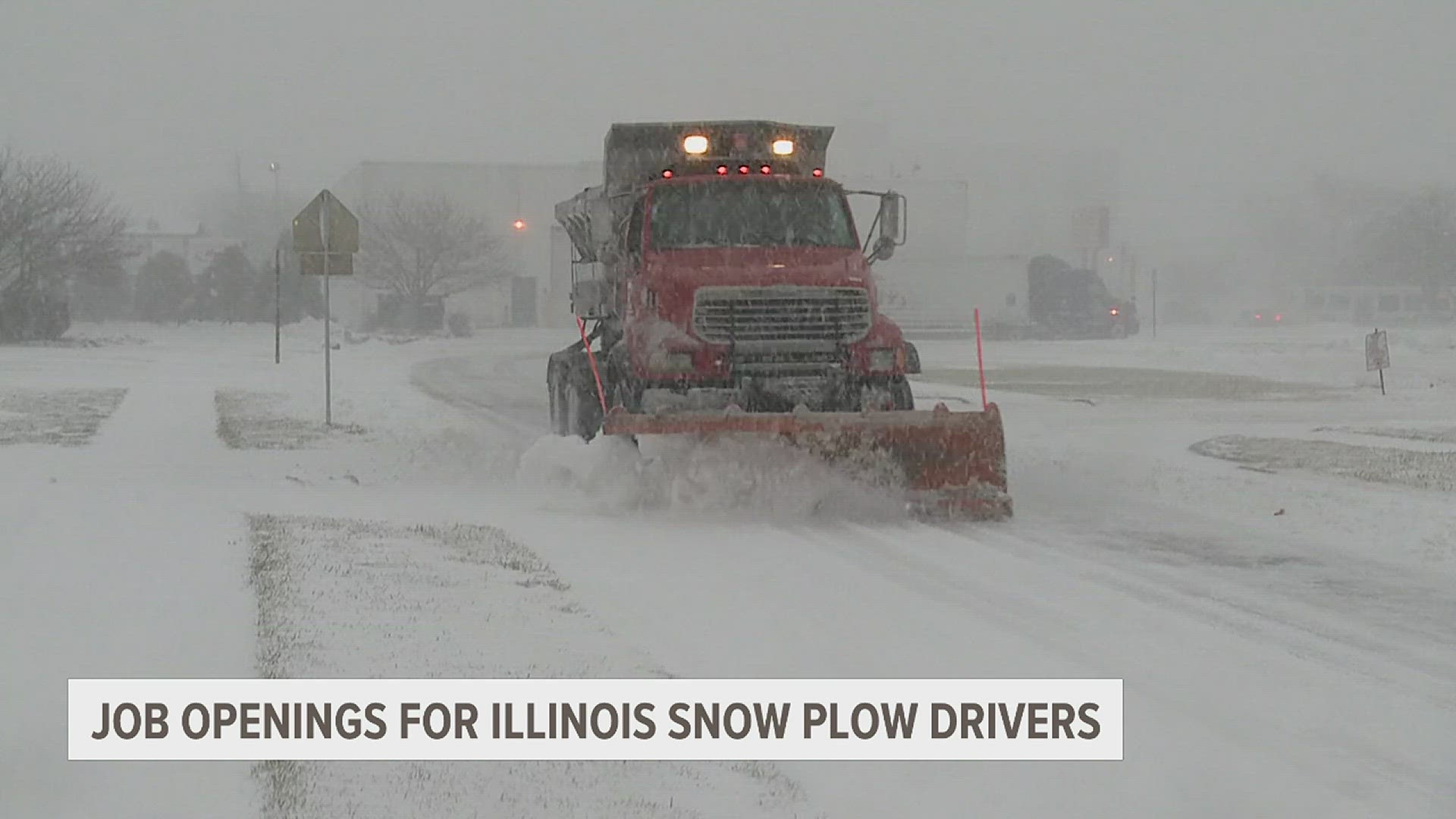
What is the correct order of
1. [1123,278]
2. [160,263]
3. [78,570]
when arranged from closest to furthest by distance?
[78,570] → [160,263] → [1123,278]

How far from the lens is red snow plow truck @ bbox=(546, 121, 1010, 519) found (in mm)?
11312

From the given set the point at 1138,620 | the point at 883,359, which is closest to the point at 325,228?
the point at 883,359

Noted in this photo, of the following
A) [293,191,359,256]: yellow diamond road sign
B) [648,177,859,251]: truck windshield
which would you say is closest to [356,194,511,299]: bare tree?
[293,191,359,256]: yellow diamond road sign

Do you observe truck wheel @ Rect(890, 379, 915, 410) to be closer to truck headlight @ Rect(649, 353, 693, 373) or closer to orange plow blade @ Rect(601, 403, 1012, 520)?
orange plow blade @ Rect(601, 403, 1012, 520)

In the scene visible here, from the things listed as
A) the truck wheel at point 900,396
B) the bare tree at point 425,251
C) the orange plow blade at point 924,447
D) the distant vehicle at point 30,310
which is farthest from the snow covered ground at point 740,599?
the bare tree at point 425,251

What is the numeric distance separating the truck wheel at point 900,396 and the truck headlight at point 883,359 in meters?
0.21

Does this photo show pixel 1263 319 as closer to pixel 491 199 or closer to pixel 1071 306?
pixel 1071 306

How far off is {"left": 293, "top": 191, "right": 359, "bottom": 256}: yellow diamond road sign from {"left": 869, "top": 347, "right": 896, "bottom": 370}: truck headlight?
7384mm

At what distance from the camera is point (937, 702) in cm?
604

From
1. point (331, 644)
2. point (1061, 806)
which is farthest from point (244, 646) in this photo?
point (1061, 806)

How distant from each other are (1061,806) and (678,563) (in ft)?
14.3

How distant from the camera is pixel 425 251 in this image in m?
71.4

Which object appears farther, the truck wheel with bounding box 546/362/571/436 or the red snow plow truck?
the truck wheel with bounding box 546/362/571/436

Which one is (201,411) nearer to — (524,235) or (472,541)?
(472,541)
